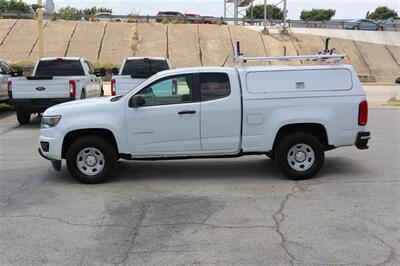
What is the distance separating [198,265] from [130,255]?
68 centimetres

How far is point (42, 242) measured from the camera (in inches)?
202

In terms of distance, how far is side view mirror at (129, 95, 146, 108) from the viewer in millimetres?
7406

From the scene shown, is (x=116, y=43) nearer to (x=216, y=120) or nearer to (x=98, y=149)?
(x=98, y=149)

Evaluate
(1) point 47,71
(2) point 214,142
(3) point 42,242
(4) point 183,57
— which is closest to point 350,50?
(4) point 183,57

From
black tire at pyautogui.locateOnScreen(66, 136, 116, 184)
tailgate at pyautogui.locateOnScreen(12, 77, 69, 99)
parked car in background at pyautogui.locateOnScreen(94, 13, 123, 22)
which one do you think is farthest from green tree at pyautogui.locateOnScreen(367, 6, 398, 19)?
black tire at pyautogui.locateOnScreen(66, 136, 116, 184)

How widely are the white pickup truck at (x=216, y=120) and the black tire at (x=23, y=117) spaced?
7.15m

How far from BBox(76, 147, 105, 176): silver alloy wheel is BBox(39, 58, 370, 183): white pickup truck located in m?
0.01

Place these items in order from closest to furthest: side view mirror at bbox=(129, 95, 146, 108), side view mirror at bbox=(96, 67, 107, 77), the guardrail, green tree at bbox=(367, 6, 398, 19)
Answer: side view mirror at bbox=(129, 95, 146, 108)
side view mirror at bbox=(96, 67, 107, 77)
the guardrail
green tree at bbox=(367, 6, 398, 19)

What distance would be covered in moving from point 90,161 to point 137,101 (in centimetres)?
113

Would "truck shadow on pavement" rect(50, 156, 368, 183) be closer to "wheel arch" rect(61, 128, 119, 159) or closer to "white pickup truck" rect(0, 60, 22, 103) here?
"wheel arch" rect(61, 128, 119, 159)

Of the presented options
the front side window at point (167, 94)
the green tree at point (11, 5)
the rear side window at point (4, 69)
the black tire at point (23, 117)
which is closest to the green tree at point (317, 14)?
the green tree at point (11, 5)

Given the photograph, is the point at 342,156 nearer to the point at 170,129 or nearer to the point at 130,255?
the point at 170,129

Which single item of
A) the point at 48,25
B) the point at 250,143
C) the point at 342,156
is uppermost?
the point at 48,25

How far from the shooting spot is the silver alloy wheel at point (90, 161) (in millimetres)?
7504
